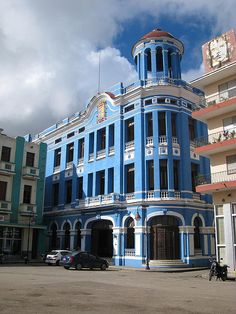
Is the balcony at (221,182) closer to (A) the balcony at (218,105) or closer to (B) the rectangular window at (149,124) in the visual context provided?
(A) the balcony at (218,105)

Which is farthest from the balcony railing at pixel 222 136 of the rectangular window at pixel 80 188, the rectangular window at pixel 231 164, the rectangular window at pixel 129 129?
the rectangular window at pixel 80 188

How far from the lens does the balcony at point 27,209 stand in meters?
36.5

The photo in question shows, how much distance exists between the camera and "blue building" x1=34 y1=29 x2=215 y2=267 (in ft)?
99.1

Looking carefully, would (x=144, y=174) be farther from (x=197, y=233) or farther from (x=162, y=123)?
(x=197, y=233)

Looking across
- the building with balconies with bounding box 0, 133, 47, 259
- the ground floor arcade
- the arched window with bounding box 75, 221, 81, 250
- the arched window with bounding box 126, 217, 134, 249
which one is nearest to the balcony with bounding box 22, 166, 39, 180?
the building with balconies with bounding box 0, 133, 47, 259

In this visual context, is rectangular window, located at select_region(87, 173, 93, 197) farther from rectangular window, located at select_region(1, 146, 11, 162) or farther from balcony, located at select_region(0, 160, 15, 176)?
rectangular window, located at select_region(1, 146, 11, 162)

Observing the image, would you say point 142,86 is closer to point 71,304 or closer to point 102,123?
point 102,123

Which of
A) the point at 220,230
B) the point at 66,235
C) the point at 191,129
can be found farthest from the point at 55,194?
the point at 220,230

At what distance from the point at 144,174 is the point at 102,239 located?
8.61 m

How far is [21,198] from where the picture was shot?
37.0 metres

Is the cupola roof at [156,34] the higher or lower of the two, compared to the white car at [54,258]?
higher

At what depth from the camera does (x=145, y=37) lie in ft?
116

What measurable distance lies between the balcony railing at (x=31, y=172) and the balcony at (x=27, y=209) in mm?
2974

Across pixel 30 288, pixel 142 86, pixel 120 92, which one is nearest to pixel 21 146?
pixel 120 92
